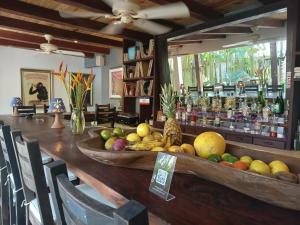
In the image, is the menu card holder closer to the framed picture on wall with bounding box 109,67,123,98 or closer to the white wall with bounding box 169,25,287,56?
the white wall with bounding box 169,25,287,56

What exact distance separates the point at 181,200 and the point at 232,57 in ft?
9.41

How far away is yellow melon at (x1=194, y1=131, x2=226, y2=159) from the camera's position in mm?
1078

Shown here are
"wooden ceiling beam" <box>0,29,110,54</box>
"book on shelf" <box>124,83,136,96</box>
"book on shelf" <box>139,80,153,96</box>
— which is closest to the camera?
"book on shelf" <box>139,80,153,96</box>

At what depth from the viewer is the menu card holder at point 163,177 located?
0.75m

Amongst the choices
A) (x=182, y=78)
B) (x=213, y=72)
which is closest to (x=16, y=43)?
(x=182, y=78)

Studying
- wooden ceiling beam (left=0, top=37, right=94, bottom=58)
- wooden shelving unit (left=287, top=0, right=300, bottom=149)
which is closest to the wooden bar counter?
wooden shelving unit (left=287, top=0, right=300, bottom=149)

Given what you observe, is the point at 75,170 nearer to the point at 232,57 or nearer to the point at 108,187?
the point at 108,187

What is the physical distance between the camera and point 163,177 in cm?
78

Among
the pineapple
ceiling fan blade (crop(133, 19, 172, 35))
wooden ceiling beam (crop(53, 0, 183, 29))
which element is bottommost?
the pineapple

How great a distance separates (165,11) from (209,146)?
1846 millimetres

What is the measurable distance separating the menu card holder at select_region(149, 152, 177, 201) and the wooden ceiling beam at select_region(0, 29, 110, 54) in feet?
16.7

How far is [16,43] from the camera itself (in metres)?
5.45

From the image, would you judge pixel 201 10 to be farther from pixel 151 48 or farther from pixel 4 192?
pixel 4 192

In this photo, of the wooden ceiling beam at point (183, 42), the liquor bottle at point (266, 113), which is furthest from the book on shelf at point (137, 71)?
the liquor bottle at point (266, 113)
